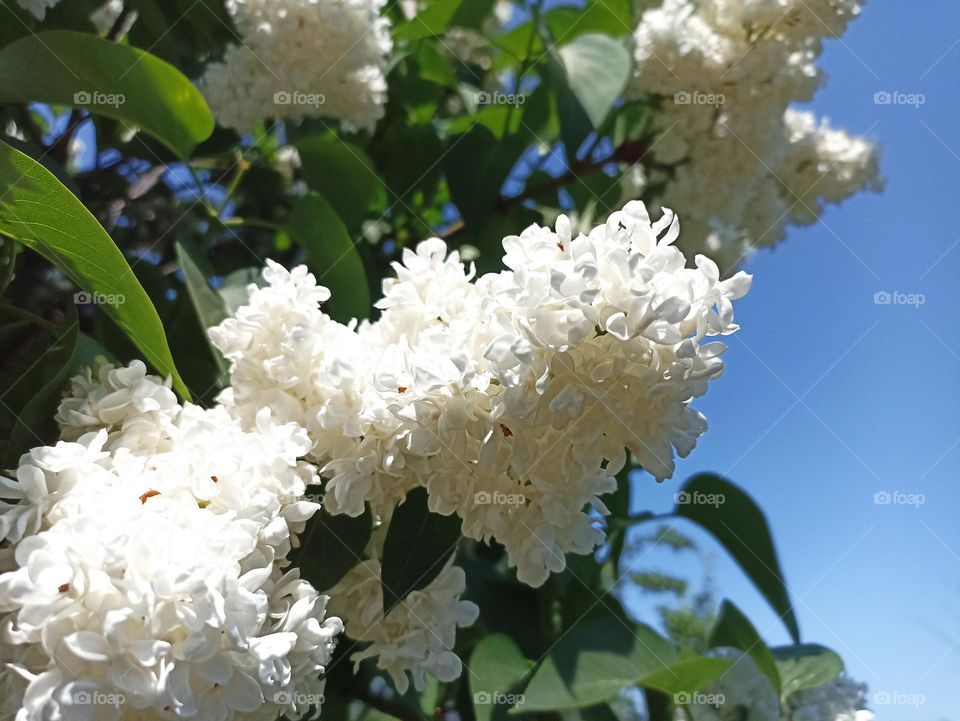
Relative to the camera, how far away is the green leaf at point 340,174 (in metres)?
1.18

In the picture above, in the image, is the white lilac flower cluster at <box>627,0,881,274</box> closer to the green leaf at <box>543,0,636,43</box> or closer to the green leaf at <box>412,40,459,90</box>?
the green leaf at <box>543,0,636,43</box>

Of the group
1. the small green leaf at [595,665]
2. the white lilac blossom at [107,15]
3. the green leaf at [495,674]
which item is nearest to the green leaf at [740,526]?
the small green leaf at [595,665]

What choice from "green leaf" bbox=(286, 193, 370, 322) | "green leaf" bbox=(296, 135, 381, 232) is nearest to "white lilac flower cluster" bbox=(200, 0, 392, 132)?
"green leaf" bbox=(296, 135, 381, 232)

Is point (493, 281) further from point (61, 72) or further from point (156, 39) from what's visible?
point (156, 39)

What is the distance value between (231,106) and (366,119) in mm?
190

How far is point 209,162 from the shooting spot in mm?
1432

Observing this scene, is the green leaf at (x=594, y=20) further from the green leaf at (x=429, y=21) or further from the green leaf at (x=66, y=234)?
the green leaf at (x=66, y=234)

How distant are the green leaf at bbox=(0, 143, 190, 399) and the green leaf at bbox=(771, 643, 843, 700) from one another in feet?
A: 3.09

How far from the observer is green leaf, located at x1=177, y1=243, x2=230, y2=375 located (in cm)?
91

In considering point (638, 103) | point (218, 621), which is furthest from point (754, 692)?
point (638, 103)

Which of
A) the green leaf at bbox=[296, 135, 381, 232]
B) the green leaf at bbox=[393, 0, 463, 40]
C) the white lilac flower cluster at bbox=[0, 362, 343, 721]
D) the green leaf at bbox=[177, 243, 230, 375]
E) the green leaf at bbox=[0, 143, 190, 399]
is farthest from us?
the green leaf at bbox=[393, 0, 463, 40]

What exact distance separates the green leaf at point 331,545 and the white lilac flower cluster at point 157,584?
8 cm

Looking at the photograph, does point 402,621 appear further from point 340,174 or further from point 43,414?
point 340,174

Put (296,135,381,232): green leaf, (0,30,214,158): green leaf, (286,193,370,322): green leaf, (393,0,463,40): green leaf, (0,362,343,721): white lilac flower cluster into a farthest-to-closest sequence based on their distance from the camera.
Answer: (393,0,463,40): green leaf < (296,135,381,232): green leaf < (286,193,370,322): green leaf < (0,30,214,158): green leaf < (0,362,343,721): white lilac flower cluster
